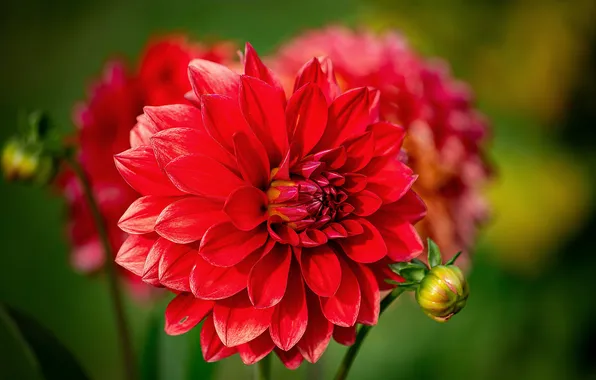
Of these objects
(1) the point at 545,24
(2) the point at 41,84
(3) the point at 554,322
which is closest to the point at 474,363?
(3) the point at 554,322

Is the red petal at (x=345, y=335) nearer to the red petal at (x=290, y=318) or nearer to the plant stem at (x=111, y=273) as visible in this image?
the red petal at (x=290, y=318)

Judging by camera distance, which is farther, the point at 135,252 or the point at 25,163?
the point at 25,163

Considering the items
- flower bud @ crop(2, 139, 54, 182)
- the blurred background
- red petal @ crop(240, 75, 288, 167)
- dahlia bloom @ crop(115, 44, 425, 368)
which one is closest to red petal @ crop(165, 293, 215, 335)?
dahlia bloom @ crop(115, 44, 425, 368)

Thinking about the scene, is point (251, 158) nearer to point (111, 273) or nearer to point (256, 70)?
point (256, 70)

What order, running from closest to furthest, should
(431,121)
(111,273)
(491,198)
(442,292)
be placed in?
(442,292)
(111,273)
(431,121)
(491,198)

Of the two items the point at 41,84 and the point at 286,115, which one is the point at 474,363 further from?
the point at 41,84

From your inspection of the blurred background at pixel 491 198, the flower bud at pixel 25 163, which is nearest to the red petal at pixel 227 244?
the flower bud at pixel 25 163

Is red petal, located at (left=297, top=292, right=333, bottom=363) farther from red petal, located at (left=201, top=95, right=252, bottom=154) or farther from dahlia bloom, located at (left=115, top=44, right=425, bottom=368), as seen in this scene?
red petal, located at (left=201, top=95, right=252, bottom=154)

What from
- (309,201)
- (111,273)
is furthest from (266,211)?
(111,273)
